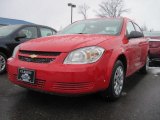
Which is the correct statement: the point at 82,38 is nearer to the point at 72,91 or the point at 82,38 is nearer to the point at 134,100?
the point at 72,91

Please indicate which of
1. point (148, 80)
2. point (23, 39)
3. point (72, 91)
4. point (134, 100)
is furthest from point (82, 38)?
point (23, 39)

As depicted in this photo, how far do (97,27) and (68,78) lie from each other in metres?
1.86

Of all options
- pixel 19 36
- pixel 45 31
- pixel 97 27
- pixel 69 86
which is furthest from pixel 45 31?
pixel 69 86

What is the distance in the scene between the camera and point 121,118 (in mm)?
3510

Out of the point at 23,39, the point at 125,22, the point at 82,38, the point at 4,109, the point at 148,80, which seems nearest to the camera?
the point at 4,109

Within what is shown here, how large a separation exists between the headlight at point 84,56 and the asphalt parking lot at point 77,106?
75 centimetres

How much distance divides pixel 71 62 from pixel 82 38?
0.71 m

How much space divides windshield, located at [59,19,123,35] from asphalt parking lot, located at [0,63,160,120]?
4.00ft

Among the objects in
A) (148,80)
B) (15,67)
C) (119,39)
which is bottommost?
(148,80)

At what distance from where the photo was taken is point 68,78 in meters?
3.50

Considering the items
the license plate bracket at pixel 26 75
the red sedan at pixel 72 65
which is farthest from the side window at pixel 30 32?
the license plate bracket at pixel 26 75

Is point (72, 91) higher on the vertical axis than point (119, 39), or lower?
lower

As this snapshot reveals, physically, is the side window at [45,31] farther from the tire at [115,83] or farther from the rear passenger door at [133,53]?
the tire at [115,83]

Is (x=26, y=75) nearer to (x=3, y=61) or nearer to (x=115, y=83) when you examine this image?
(x=115, y=83)
